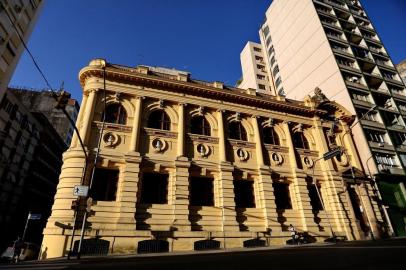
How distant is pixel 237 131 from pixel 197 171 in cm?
603

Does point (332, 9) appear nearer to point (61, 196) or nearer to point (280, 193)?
point (280, 193)

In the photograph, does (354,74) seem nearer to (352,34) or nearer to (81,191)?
(352,34)

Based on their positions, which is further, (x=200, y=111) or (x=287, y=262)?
(x=200, y=111)

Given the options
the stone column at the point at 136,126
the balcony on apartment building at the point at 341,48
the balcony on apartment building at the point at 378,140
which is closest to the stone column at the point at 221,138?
the stone column at the point at 136,126

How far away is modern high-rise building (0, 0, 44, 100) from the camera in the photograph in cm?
2036

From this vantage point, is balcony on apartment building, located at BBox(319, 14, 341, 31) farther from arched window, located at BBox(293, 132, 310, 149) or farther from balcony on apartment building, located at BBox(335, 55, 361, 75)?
arched window, located at BBox(293, 132, 310, 149)

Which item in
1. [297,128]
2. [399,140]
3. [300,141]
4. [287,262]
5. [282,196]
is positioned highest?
[399,140]

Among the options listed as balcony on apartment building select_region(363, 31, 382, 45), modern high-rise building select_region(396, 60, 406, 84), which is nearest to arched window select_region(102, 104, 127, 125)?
balcony on apartment building select_region(363, 31, 382, 45)

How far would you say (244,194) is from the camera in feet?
64.0

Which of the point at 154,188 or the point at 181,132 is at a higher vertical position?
the point at 181,132

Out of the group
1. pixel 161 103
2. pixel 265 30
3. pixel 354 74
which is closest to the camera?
pixel 161 103

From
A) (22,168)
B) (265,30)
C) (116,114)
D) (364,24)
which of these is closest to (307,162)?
(116,114)

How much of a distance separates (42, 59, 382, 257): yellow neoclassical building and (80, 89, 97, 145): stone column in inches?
3.4

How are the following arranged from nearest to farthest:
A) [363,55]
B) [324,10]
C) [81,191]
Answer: [81,191] → [363,55] → [324,10]
